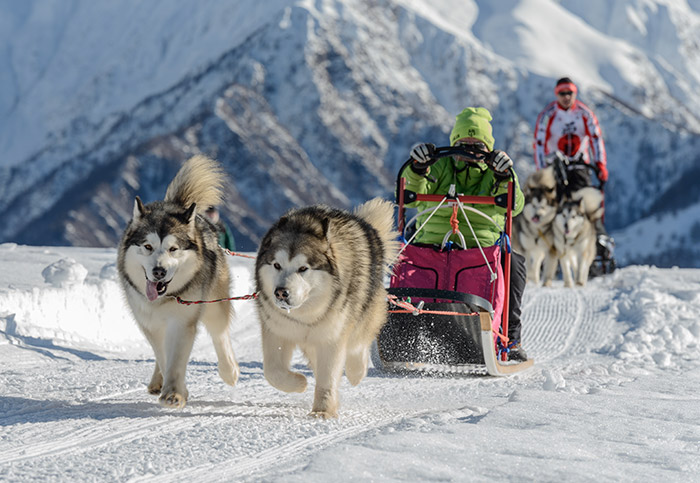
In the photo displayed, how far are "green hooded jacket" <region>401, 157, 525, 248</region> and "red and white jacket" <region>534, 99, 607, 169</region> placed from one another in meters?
4.47

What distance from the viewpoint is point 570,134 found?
9500 millimetres

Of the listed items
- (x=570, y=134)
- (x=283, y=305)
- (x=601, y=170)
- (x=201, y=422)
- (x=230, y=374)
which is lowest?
(x=201, y=422)

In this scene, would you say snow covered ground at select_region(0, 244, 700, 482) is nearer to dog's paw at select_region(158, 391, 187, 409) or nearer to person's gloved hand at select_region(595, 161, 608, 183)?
dog's paw at select_region(158, 391, 187, 409)

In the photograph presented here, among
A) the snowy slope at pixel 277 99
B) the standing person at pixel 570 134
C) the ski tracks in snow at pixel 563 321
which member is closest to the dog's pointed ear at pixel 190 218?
the ski tracks in snow at pixel 563 321

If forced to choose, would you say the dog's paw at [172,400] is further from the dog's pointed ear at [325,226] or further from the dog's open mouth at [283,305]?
the dog's pointed ear at [325,226]

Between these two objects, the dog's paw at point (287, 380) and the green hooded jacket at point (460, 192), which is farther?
the green hooded jacket at point (460, 192)

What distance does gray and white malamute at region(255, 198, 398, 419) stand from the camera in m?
3.34

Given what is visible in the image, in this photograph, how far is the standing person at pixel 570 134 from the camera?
922 centimetres

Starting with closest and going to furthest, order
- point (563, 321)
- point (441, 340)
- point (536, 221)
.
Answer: point (441, 340), point (563, 321), point (536, 221)

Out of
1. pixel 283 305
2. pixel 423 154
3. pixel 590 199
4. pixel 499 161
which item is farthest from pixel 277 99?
pixel 283 305

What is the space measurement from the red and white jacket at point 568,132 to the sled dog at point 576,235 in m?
0.51

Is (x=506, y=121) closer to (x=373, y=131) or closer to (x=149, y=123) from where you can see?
(x=373, y=131)

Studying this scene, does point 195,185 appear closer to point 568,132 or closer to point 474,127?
point 474,127

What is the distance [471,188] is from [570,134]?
474 cm
